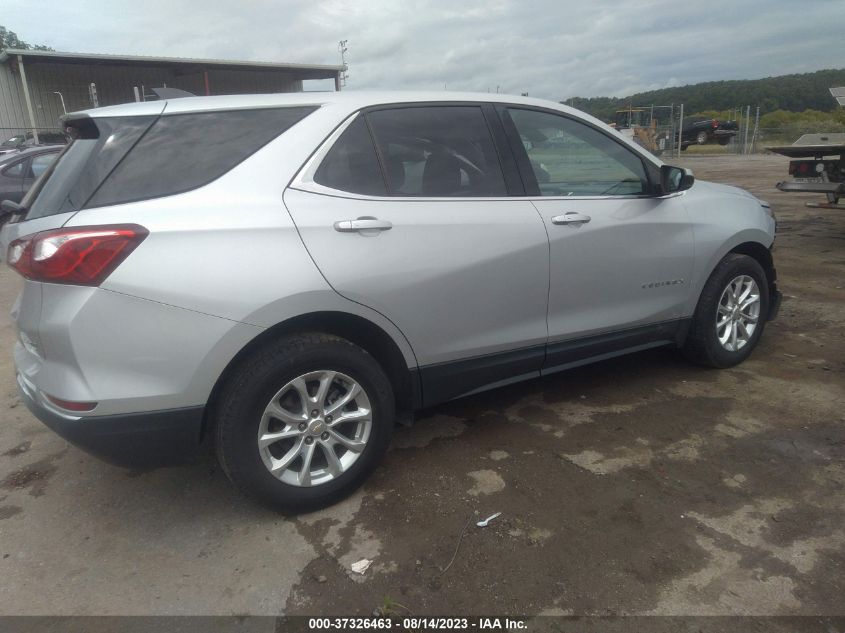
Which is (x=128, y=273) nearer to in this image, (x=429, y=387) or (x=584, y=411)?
(x=429, y=387)

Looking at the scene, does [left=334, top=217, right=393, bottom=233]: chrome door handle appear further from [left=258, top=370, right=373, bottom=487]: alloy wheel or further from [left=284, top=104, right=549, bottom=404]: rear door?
[left=258, top=370, right=373, bottom=487]: alloy wheel

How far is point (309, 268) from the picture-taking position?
2.62m

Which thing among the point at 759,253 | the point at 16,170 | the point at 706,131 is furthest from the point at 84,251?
the point at 706,131

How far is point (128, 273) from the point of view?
2344mm

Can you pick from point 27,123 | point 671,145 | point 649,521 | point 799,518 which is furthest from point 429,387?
point 27,123

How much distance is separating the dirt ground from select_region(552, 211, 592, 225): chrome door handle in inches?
44.5

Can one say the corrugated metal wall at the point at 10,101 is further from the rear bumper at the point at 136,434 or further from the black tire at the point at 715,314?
the black tire at the point at 715,314

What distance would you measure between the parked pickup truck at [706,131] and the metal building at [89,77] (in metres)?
17.6

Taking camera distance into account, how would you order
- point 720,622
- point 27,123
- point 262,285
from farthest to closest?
point 27,123 → point 262,285 → point 720,622

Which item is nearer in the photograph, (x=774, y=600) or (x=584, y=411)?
(x=774, y=600)

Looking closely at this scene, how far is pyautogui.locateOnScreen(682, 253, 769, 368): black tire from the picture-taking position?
4.11m

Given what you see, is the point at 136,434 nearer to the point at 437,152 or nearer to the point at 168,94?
the point at 168,94

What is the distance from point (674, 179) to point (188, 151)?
2735mm

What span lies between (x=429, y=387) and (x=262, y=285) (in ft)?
3.29
